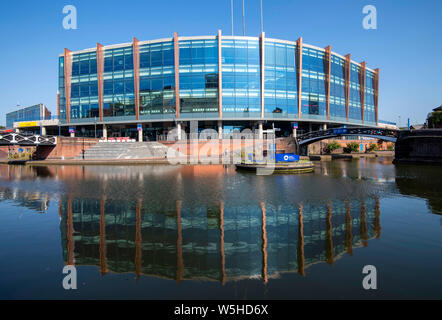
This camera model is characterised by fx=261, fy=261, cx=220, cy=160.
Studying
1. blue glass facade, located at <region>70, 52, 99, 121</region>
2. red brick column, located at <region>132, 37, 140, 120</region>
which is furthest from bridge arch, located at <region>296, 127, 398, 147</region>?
blue glass facade, located at <region>70, 52, 99, 121</region>

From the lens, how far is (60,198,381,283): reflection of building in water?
28.0 feet

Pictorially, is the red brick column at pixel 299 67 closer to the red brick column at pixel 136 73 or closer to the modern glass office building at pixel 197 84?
the modern glass office building at pixel 197 84

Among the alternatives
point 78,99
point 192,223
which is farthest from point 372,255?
point 78,99

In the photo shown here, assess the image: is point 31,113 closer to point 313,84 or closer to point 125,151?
point 125,151

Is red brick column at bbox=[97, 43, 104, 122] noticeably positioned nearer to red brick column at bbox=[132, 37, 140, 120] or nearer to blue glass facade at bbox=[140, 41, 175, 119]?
red brick column at bbox=[132, 37, 140, 120]

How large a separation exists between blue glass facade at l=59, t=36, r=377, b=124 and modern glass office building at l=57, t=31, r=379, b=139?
0.25 m

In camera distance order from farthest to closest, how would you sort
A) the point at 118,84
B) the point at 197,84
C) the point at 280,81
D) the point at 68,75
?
the point at 68,75 < the point at 118,84 < the point at 280,81 < the point at 197,84

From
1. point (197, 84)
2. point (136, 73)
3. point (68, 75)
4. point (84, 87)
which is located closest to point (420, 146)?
point (197, 84)

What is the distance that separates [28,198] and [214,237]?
17.2 m

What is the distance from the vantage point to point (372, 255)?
9.14 metres

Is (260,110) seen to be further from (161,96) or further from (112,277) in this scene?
(112,277)

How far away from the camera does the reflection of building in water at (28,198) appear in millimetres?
17383

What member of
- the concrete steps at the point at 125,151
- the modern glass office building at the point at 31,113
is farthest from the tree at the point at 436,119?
the modern glass office building at the point at 31,113

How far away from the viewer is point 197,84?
6744 cm
